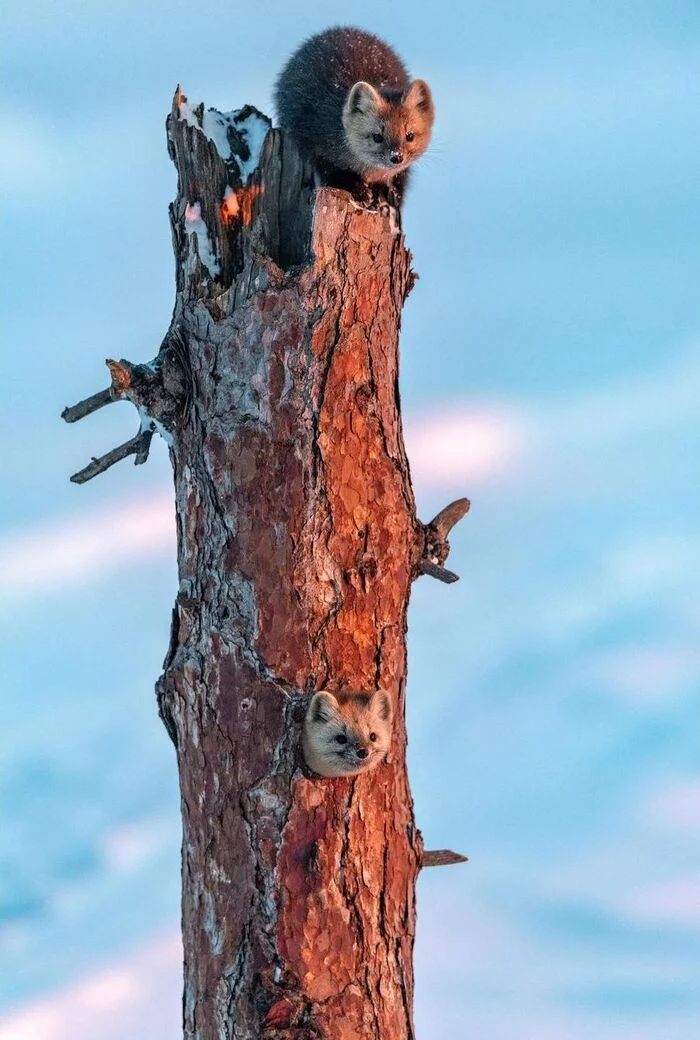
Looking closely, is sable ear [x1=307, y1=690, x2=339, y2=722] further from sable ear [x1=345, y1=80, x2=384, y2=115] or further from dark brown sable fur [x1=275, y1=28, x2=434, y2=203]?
sable ear [x1=345, y1=80, x2=384, y2=115]

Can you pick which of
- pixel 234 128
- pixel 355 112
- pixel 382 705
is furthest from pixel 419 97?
pixel 382 705

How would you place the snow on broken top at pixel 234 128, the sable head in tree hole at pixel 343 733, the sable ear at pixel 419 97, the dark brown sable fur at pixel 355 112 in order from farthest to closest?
the sable ear at pixel 419 97 < the dark brown sable fur at pixel 355 112 < the snow on broken top at pixel 234 128 < the sable head in tree hole at pixel 343 733

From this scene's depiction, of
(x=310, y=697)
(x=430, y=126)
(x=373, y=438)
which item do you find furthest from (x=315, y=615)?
(x=430, y=126)

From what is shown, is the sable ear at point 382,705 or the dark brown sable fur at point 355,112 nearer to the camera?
the sable ear at point 382,705

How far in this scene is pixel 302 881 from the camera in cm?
507

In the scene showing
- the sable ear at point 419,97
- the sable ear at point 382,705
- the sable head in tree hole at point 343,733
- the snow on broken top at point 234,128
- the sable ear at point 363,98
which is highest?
the sable ear at point 419,97

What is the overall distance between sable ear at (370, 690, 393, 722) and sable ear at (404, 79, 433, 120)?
3.26m

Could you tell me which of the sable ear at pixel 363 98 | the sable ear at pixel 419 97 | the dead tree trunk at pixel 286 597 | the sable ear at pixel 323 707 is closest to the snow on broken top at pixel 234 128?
the dead tree trunk at pixel 286 597

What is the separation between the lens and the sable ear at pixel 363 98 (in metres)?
6.36

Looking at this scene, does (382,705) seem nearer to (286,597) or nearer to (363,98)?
(286,597)

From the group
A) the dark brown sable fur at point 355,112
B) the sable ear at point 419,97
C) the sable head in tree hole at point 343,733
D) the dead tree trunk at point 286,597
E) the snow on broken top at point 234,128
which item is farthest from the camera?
the sable ear at point 419,97

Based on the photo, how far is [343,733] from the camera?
4.96m

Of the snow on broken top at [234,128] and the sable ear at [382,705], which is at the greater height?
the snow on broken top at [234,128]

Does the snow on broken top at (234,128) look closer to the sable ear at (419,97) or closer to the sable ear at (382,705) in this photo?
the sable ear at (419,97)
